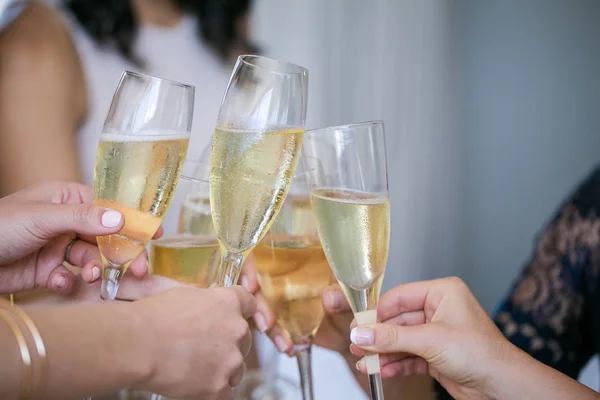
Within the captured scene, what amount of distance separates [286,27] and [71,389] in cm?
199

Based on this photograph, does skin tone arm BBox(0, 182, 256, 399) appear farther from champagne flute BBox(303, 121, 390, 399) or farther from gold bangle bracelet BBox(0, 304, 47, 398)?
champagne flute BBox(303, 121, 390, 399)

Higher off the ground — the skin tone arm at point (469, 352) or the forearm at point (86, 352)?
the forearm at point (86, 352)

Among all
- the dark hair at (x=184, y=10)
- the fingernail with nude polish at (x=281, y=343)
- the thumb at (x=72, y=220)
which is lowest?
the fingernail with nude polish at (x=281, y=343)

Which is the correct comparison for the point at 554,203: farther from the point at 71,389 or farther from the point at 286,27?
the point at 71,389

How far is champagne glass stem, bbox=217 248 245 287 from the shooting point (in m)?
0.74

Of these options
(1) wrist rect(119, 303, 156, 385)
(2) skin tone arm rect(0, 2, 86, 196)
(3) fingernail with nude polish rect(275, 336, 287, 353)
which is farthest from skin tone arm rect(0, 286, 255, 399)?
(2) skin tone arm rect(0, 2, 86, 196)

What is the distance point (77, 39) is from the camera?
1640 mm

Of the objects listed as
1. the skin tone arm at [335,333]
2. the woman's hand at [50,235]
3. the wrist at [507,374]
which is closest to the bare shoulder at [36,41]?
the woman's hand at [50,235]

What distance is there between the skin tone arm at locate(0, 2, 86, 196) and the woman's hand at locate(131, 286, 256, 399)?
112cm

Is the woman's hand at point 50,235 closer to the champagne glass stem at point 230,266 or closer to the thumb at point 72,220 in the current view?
the thumb at point 72,220

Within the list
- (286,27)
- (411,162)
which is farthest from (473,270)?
(286,27)

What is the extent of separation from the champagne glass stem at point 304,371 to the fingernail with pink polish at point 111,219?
37cm

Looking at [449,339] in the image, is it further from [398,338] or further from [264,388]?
[264,388]

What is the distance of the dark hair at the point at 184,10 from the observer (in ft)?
5.36
